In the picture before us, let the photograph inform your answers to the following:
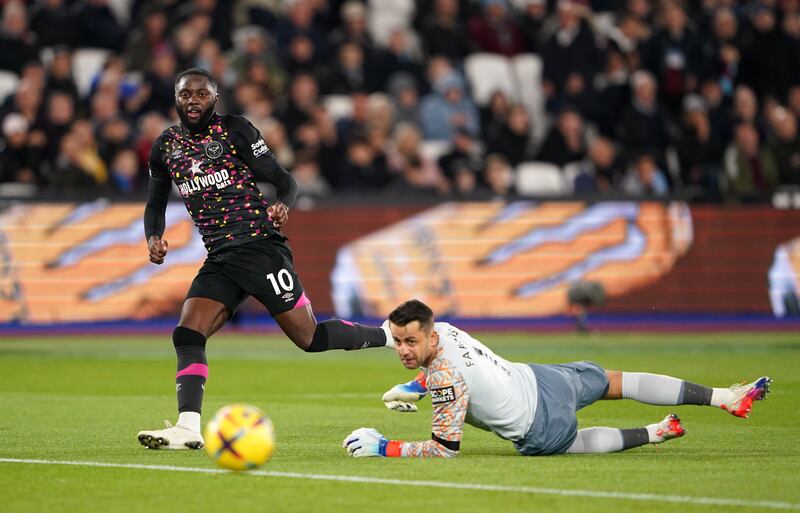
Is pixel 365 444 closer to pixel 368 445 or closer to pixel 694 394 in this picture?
pixel 368 445

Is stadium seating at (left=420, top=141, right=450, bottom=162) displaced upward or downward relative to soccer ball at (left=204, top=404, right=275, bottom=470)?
upward

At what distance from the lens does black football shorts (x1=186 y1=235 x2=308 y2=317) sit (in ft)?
33.2

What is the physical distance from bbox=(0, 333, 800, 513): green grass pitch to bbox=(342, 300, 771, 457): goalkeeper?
0.42ft

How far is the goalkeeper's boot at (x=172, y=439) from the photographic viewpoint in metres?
9.52

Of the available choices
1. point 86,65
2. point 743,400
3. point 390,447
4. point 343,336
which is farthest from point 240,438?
point 86,65

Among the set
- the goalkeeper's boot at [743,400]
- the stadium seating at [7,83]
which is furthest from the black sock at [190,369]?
the stadium seating at [7,83]

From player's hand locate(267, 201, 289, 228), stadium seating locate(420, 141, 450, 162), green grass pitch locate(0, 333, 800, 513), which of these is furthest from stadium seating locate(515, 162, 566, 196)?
player's hand locate(267, 201, 289, 228)

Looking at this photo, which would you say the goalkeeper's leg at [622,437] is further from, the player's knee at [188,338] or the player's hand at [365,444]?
the player's knee at [188,338]

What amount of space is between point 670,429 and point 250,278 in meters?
2.95

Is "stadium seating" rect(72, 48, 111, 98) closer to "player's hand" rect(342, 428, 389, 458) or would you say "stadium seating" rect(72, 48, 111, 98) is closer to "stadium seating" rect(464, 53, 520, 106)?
"stadium seating" rect(464, 53, 520, 106)

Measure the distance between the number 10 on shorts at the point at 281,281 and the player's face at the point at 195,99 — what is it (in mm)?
1136

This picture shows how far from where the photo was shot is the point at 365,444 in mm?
9062

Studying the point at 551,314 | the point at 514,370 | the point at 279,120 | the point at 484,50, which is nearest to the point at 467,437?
the point at 514,370

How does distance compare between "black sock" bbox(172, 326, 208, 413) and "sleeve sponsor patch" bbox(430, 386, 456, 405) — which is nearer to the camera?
"sleeve sponsor patch" bbox(430, 386, 456, 405)
